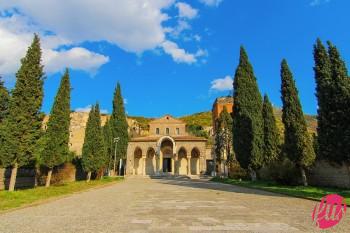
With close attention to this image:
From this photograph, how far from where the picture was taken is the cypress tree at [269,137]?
84.9ft

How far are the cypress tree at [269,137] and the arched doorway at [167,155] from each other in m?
21.0

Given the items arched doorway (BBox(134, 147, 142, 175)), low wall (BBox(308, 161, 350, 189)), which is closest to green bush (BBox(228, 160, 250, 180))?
low wall (BBox(308, 161, 350, 189))

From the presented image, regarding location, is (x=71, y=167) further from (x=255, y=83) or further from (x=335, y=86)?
(x=335, y=86)

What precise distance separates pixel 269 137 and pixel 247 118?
2.75 m

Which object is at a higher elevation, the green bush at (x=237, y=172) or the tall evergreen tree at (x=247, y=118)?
the tall evergreen tree at (x=247, y=118)

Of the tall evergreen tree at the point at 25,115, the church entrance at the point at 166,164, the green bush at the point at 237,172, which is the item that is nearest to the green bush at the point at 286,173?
the green bush at the point at 237,172

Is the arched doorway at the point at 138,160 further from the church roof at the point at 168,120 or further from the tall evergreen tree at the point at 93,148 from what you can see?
the tall evergreen tree at the point at 93,148

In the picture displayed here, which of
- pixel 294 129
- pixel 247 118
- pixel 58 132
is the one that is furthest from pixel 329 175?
pixel 58 132

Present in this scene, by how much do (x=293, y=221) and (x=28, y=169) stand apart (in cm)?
1915

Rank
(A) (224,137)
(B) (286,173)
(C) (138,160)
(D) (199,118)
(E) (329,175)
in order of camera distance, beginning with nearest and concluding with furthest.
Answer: (E) (329,175), (B) (286,173), (A) (224,137), (C) (138,160), (D) (199,118)

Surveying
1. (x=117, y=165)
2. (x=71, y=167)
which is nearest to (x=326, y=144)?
(x=71, y=167)

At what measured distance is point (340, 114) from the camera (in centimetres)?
1458

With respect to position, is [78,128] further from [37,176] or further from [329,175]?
[329,175]

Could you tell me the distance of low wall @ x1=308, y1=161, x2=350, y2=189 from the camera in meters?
17.1
